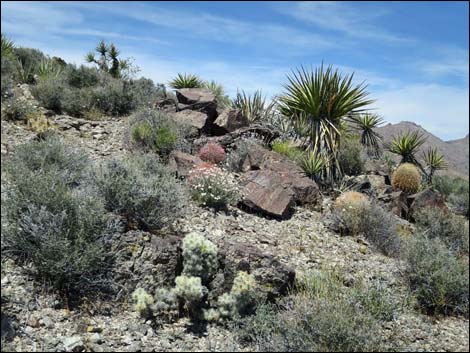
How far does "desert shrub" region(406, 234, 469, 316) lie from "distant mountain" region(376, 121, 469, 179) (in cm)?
1190

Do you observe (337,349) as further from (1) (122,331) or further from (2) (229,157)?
(2) (229,157)

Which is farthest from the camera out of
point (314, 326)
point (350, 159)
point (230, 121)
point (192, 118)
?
point (350, 159)

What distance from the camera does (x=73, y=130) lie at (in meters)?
10.9

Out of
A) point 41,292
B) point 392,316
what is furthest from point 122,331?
point 392,316

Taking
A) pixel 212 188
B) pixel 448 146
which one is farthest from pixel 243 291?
pixel 448 146

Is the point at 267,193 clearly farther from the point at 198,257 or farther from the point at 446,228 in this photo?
the point at 446,228

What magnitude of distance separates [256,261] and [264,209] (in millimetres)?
2709

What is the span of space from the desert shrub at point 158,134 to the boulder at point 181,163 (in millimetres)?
692

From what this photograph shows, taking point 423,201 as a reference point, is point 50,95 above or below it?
above

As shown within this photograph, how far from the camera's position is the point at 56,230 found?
5.26 meters

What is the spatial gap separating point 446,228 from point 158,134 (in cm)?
664

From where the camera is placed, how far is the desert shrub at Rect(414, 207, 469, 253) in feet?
29.5

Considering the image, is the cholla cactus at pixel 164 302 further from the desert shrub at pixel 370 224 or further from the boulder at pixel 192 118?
the boulder at pixel 192 118

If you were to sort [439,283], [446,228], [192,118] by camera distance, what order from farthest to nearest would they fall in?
[192,118]
[446,228]
[439,283]
